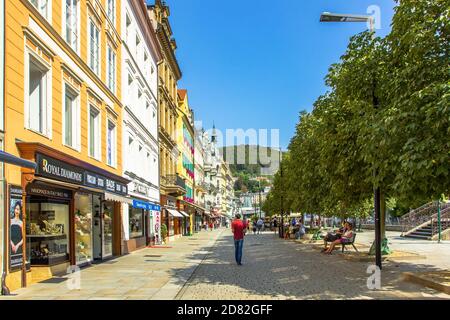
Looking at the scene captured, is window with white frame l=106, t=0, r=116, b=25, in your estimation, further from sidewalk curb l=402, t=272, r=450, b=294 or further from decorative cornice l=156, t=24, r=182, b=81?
sidewalk curb l=402, t=272, r=450, b=294

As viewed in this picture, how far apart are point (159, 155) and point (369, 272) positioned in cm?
2219

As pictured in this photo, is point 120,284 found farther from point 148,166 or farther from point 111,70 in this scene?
A: point 148,166

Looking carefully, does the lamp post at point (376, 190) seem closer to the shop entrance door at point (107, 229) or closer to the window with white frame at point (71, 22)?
the window with white frame at point (71, 22)

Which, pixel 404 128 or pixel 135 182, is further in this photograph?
pixel 135 182

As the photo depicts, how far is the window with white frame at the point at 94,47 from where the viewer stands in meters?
17.8

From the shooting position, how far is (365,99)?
14867 millimetres

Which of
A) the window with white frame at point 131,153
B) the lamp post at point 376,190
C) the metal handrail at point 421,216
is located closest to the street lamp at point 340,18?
the lamp post at point 376,190

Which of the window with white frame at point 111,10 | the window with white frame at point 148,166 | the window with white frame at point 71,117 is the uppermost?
the window with white frame at point 111,10

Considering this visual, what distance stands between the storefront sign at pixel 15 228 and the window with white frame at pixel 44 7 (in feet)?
15.9

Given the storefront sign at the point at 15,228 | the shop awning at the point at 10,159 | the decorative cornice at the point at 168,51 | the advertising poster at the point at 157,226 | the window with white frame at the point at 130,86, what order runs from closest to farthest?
the shop awning at the point at 10,159, the storefront sign at the point at 15,228, the window with white frame at the point at 130,86, the advertising poster at the point at 157,226, the decorative cornice at the point at 168,51

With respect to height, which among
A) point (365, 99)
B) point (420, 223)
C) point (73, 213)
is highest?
point (365, 99)

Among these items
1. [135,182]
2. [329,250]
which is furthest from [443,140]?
[135,182]

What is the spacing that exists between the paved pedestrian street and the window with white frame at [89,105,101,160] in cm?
395
